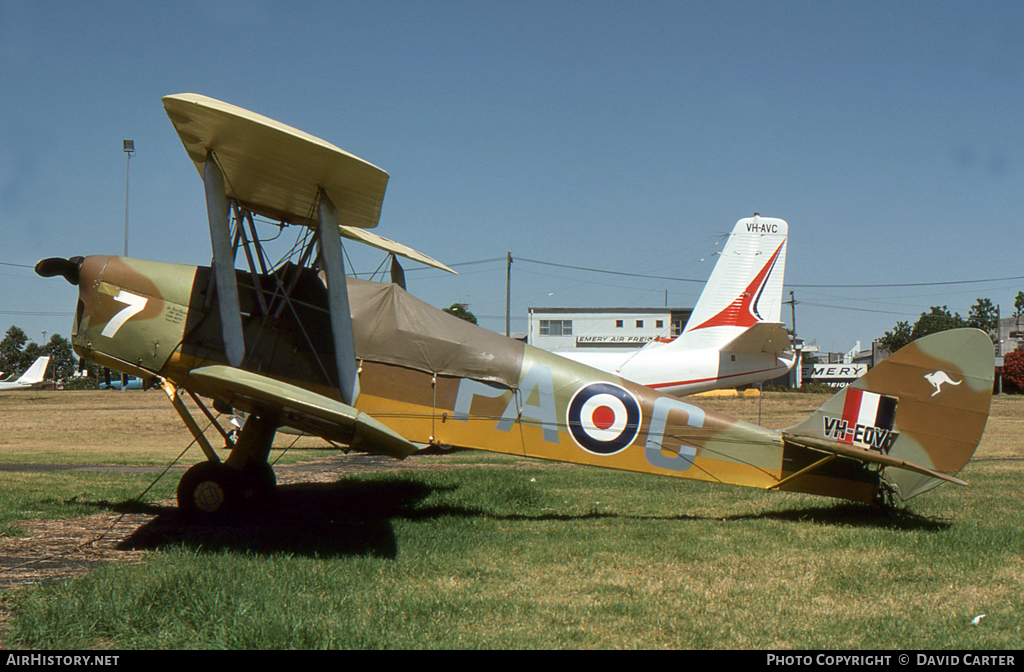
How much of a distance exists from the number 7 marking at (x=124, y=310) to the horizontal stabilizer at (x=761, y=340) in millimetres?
12098

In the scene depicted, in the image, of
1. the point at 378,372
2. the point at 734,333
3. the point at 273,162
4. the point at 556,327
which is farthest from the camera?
the point at 556,327

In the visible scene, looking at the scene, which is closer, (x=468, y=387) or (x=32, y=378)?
(x=468, y=387)

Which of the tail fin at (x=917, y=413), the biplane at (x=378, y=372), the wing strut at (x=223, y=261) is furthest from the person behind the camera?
the tail fin at (x=917, y=413)

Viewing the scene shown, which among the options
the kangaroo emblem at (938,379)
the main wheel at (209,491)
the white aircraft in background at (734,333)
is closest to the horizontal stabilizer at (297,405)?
the main wheel at (209,491)

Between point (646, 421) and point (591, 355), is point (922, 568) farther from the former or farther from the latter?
point (591, 355)

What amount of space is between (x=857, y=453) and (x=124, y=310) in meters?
7.14

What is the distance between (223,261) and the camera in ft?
20.7

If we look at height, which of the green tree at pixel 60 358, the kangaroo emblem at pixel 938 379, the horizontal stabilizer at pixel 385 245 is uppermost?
the horizontal stabilizer at pixel 385 245

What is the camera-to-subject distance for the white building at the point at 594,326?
192 feet

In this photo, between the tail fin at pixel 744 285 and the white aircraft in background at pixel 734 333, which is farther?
the tail fin at pixel 744 285

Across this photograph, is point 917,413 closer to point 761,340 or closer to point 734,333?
point 761,340

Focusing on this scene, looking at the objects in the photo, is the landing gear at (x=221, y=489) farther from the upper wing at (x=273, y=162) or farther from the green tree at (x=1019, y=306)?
the green tree at (x=1019, y=306)

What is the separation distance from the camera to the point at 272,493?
799 cm

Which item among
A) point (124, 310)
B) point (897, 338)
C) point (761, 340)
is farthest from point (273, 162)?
point (897, 338)
